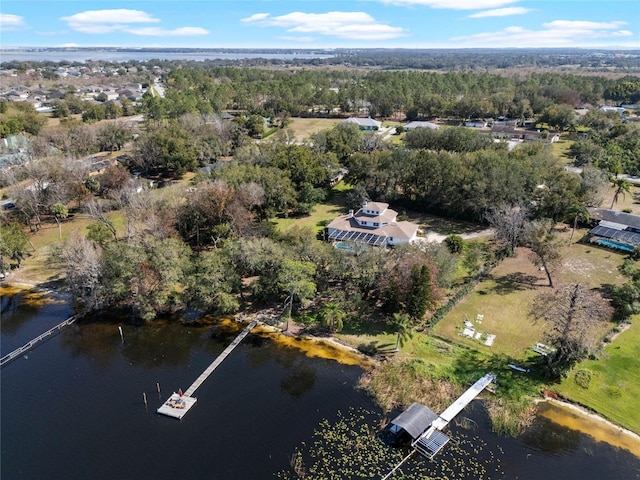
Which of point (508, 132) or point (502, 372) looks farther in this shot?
point (508, 132)

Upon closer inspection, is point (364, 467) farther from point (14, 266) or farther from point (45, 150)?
point (45, 150)

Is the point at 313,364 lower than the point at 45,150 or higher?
lower

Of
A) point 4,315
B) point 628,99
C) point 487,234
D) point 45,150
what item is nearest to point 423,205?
point 487,234

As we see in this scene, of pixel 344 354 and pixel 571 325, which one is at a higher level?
pixel 571 325

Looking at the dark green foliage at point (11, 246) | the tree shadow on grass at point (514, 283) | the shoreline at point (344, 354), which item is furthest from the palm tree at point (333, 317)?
the dark green foliage at point (11, 246)

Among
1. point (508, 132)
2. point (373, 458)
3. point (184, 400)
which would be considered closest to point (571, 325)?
point (373, 458)

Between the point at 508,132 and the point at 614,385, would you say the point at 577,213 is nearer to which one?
the point at 614,385

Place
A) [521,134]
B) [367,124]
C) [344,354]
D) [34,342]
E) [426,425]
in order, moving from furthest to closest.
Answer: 1. [367,124]
2. [521,134]
3. [34,342]
4. [344,354]
5. [426,425]

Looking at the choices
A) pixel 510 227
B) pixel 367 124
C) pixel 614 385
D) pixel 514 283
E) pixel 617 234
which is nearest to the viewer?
pixel 614 385
